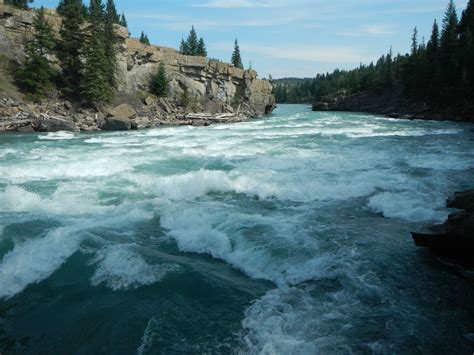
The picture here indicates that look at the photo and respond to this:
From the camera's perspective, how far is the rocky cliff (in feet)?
129

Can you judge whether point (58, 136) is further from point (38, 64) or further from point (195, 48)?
point (195, 48)

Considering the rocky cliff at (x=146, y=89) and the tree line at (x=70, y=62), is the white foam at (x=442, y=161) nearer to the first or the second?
the rocky cliff at (x=146, y=89)

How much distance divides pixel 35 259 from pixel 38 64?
3748 cm

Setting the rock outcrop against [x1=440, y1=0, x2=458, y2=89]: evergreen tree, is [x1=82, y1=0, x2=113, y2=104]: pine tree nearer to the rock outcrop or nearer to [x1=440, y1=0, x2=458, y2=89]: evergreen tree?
the rock outcrop

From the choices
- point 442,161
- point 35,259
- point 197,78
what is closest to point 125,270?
point 35,259

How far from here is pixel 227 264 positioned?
30.9ft

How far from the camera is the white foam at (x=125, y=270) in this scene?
8492mm

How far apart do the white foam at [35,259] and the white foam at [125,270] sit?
3.20ft

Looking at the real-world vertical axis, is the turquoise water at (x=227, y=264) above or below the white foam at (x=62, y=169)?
below

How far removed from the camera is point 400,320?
693 centimetres

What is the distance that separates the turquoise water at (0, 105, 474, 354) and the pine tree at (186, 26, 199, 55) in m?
65.0

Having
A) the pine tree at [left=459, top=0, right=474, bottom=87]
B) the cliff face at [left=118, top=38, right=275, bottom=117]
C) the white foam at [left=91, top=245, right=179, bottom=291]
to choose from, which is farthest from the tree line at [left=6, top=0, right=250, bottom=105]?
the pine tree at [left=459, top=0, right=474, bottom=87]

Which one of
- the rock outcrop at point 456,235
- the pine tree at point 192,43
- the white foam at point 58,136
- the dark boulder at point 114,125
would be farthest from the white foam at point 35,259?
the pine tree at point 192,43

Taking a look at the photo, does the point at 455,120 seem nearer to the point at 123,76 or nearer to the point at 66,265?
the point at 123,76
